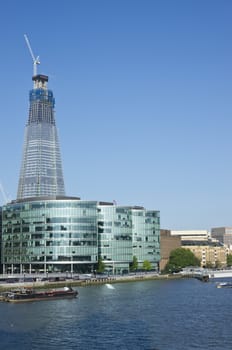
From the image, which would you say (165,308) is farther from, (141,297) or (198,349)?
(198,349)

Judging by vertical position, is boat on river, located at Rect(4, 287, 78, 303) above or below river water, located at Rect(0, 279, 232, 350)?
above

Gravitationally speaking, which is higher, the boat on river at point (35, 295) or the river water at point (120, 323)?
the boat on river at point (35, 295)

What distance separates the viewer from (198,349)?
7119 centimetres

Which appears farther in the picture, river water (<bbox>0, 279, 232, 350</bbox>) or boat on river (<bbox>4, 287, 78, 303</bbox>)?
boat on river (<bbox>4, 287, 78, 303</bbox>)

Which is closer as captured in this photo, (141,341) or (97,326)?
(141,341)

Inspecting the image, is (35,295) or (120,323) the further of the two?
(35,295)

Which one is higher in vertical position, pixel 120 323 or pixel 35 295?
pixel 35 295

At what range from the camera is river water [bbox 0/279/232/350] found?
7556 centimetres

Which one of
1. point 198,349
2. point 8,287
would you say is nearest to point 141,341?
point 198,349

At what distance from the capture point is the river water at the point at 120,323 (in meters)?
75.6

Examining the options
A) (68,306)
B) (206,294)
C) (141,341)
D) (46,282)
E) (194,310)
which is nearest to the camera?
(141,341)

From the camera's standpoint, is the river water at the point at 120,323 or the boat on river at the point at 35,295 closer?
the river water at the point at 120,323

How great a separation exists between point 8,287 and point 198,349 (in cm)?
10166

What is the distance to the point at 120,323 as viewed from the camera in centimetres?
9131
